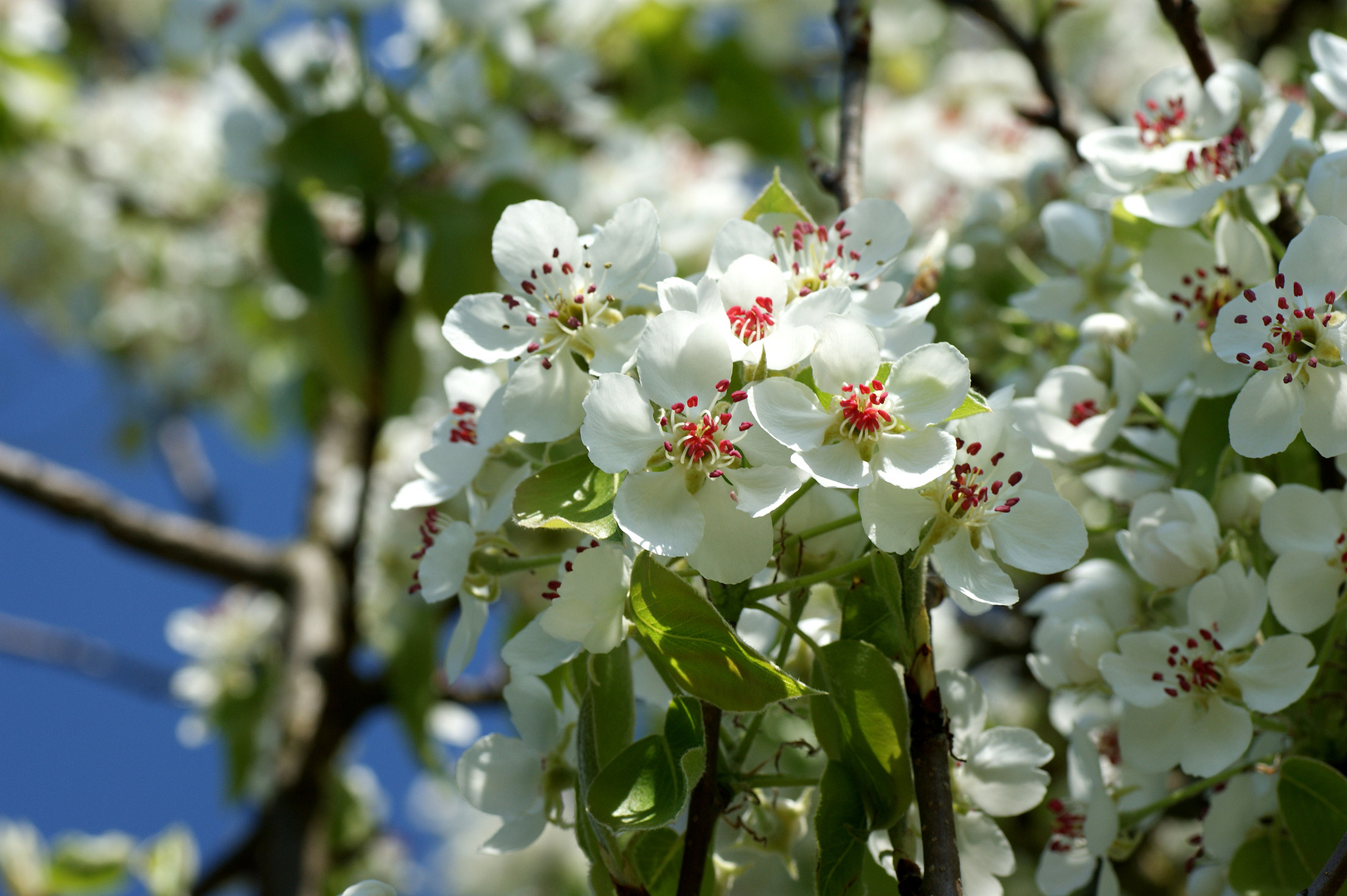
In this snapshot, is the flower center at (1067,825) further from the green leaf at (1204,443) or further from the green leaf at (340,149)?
the green leaf at (340,149)

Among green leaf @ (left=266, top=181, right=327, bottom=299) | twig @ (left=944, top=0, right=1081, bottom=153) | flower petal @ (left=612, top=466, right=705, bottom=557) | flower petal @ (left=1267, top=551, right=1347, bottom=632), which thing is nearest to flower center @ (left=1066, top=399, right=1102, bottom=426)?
flower petal @ (left=1267, top=551, right=1347, bottom=632)

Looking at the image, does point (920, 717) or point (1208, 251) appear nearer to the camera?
point (920, 717)

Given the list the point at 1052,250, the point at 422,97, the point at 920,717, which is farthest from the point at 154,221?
the point at 920,717

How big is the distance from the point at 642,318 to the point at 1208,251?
447 millimetres

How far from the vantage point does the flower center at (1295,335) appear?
76cm

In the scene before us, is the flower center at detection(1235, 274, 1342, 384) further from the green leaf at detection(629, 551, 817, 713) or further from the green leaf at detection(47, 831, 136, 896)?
the green leaf at detection(47, 831, 136, 896)

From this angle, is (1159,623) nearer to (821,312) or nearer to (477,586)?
(821,312)

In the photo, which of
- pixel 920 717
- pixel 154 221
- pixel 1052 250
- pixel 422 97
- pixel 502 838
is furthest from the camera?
pixel 154 221

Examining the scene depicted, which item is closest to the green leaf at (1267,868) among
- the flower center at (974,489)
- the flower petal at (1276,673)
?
the flower petal at (1276,673)

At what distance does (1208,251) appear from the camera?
90 centimetres

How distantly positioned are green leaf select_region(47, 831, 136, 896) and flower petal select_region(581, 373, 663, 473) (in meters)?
1.28

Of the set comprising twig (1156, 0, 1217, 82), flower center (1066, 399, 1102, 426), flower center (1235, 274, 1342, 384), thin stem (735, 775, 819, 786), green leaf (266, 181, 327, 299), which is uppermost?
green leaf (266, 181, 327, 299)

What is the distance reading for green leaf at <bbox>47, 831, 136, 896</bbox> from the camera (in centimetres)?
160

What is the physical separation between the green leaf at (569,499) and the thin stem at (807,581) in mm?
96
